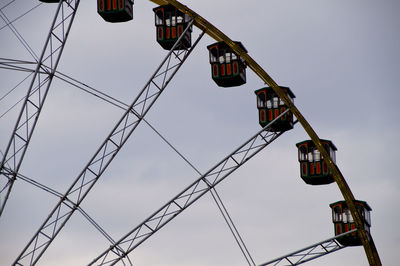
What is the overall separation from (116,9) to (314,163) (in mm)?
10763

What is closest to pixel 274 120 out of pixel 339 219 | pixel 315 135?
pixel 315 135

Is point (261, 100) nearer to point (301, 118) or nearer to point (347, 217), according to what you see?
point (301, 118)

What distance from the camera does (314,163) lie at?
40.4 meters

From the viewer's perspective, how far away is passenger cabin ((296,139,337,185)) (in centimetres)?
4009

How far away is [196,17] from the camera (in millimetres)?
39500

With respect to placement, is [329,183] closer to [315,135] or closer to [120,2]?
[315,135]

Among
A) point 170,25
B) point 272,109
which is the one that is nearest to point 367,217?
point 272,109

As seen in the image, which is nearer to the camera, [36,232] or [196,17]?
[36,232]

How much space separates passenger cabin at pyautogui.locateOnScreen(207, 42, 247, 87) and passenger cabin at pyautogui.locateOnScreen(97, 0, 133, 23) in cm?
403

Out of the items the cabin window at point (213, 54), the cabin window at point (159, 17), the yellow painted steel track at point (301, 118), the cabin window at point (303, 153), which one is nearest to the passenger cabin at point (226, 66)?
the cabin window at point (213, 54)

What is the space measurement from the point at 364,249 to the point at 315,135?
5284 mm

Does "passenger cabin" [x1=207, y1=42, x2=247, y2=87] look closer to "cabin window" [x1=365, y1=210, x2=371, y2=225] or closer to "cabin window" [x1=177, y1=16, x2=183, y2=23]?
"cabin window" [x1=177, y1=16, x2=183, y2=23]

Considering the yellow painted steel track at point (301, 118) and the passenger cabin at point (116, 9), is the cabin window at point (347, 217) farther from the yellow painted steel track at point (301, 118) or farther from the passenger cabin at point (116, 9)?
the passenger cabin at point (116, 9)

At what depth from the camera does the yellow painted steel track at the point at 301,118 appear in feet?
130
